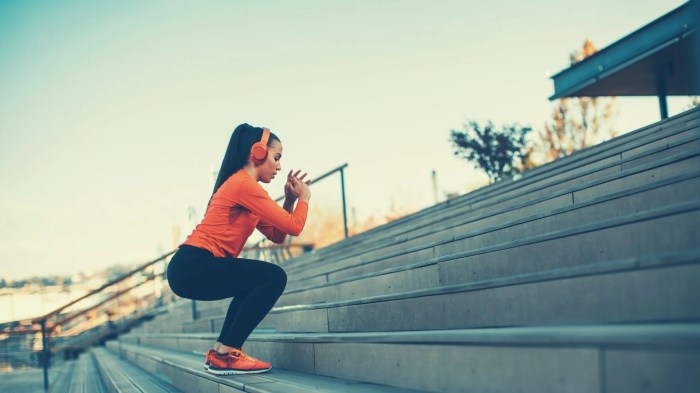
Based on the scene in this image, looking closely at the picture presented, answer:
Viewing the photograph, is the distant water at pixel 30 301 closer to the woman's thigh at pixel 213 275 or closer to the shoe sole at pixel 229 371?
the shoe sole at pixel 229 371

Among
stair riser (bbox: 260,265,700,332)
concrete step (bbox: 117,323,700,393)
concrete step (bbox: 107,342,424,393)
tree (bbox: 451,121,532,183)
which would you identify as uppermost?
tree (bbox: 451,121,532,183)

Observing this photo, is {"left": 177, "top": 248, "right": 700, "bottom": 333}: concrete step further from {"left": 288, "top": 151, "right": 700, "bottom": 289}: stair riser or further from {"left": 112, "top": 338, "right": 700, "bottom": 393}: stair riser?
{"left": 288, "top": 151, "right": 700, "bottom": 289}: stair riser

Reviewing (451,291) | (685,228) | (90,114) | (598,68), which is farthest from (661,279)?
(90,114)

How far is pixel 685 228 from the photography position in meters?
2.05

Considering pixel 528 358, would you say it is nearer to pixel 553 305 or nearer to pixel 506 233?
pixel 553 305

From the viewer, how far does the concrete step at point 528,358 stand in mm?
1372

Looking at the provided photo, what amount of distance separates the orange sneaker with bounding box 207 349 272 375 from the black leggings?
68mm

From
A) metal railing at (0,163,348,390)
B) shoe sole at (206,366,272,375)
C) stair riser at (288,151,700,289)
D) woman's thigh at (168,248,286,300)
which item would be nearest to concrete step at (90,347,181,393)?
metal railing at (0,163,348,390)

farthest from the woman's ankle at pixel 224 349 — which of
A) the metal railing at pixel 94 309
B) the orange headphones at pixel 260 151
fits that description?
the metal railing at pixel 94 309

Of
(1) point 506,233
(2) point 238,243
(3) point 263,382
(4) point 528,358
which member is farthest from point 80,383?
(4) point 528,358

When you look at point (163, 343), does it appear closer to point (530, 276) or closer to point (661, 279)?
point (530, 276)

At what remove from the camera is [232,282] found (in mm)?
3023

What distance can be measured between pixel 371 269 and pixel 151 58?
11.7 m

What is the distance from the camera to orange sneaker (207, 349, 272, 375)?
317 centimetres
